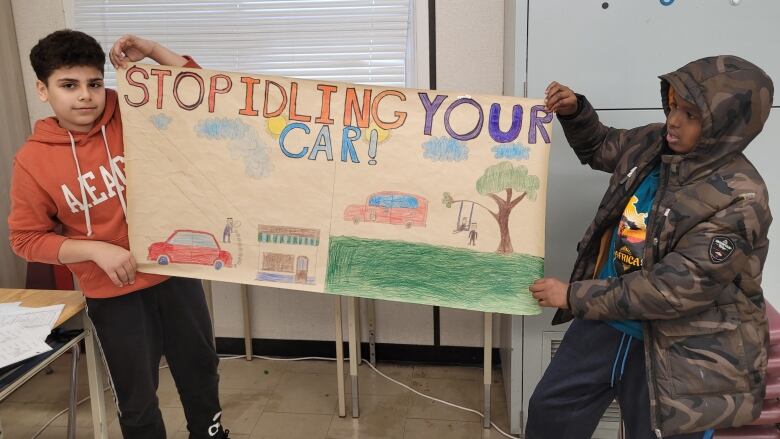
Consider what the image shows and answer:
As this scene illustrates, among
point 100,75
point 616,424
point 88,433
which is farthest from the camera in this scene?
point 88,433

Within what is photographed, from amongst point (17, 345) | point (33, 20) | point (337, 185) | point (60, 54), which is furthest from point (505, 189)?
point (33, 20)

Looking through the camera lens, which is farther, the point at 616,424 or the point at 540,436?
the point at 616,424

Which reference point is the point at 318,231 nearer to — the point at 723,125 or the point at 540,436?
the point at 540,436

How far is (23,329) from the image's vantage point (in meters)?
1.73

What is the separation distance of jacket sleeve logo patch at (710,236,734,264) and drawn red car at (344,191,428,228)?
2.64 feet

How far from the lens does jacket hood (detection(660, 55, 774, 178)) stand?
1304 mm

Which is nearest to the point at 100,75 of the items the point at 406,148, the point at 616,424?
the point at 406,148

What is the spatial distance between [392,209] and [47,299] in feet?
3.91

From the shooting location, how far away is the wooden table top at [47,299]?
1.86 meters

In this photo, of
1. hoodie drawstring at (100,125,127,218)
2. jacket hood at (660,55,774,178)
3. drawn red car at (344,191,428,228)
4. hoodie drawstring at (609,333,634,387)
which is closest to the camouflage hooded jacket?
jacket hood at (660,55,774,178)

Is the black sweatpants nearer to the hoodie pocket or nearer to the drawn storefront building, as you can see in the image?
the drawn storefront building

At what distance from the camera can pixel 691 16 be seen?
6.40 ft

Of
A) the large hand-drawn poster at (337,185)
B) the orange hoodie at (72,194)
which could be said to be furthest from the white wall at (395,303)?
the orange hoodie at (72,194)

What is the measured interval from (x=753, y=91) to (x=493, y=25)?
151 cm
